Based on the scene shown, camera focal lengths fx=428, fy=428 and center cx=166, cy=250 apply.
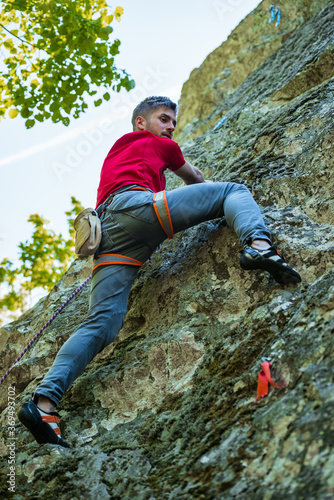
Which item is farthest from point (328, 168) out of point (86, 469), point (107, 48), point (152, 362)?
point (107, 48)

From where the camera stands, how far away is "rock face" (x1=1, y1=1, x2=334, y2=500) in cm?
181

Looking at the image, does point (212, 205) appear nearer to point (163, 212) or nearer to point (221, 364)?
point (163, 212)

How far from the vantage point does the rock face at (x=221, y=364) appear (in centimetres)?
181

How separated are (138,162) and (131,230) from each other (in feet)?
2.23

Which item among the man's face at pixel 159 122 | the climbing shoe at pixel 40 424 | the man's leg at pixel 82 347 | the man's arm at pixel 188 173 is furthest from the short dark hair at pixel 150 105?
the climbing shoe at pixel 40 424

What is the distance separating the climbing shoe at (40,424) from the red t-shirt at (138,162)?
1816mm

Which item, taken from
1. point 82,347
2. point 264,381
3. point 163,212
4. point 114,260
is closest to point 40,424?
point 82,347

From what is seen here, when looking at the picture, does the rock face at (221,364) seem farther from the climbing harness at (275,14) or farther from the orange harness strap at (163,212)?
the climbing harness at (275,14)

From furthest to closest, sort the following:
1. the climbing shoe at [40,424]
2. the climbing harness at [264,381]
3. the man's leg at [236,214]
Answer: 1. the man's leg at [236,214]
2. the climbing shoe at [40,424]
3. the climbing harness at [264,381]

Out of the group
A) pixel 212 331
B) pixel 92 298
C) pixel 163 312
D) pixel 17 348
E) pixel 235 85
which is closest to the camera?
pixel 212 331

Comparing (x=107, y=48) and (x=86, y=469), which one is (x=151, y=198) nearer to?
(x=86, y=469)

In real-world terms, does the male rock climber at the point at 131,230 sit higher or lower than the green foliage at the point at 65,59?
lower

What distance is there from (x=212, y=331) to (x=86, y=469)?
119cm

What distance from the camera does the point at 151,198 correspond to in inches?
130
